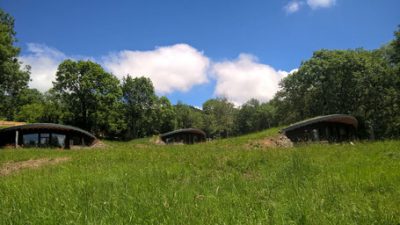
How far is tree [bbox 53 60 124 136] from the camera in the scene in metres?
63.7

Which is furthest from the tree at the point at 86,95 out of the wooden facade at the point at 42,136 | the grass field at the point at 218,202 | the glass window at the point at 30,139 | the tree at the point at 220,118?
the grass field at the point at 218,202

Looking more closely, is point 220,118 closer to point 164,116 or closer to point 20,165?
point 164,116

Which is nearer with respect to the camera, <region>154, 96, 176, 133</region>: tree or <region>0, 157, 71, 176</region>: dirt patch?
<region>0, 157, 71, 176</region>: dirt patch

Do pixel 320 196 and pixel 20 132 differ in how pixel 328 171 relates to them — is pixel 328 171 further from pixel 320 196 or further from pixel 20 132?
pixel 20 132

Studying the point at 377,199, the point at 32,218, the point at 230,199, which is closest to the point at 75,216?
the point at 32,218

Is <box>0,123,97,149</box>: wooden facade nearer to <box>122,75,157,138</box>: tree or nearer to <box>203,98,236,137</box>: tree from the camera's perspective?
<box>122,75,157,138</box>: tree

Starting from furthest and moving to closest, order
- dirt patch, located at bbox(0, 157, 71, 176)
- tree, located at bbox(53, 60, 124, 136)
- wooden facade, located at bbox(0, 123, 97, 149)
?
tree, located at bbox(53, 60, 124, 136), wooden facade, located at bbox(0, 123, 97, 149), dirt patch, located at bbox(0, 157, 71, 176)

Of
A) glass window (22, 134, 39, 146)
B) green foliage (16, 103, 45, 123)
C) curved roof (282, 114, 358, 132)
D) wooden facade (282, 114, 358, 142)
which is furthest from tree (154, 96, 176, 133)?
curved roof (282, 114, 358, 132)

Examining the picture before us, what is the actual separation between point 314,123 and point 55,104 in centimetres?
4913

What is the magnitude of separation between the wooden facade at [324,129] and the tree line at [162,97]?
829cm

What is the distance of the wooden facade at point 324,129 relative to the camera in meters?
36.7

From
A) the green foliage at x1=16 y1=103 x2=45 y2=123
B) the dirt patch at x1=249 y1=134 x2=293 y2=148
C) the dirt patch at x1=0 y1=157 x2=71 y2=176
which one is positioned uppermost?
the green foliage at x1=16 y1=103 x2=45 y2=123

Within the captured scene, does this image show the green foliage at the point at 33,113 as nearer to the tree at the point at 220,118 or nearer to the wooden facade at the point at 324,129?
the tree at the point at 220,118

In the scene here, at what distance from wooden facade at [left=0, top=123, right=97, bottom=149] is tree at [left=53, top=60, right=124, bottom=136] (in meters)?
16.0
